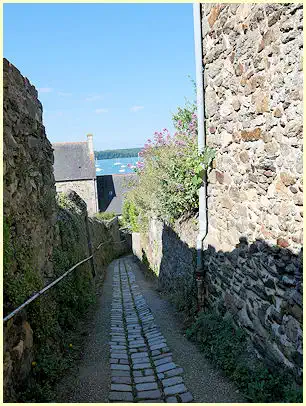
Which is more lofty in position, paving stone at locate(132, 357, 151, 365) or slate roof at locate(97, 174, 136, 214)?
slate roof at locate(97, 174, 136, 214)

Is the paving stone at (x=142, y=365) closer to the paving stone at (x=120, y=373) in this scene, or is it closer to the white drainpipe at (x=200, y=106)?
the paving stone at (x=120, y=373)

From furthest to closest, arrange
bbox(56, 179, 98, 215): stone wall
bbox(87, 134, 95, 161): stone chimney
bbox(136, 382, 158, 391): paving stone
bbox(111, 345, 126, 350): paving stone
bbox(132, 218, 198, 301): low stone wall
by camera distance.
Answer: bbox(56, 179, 98, 215): stone wall < bbox(87, 134, 95, 161): stone chimney < bbox(132, 218, 198, 301): low stone wall < bbox(111, 345, 126, 350): paving stone < bbox(136, 382, 158, 391): paving stone

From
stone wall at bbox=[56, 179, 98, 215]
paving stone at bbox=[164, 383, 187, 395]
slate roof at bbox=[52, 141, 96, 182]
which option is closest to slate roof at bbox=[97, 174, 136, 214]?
stone wall at bbox=[56, 179, 98, 215]

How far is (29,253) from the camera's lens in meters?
4.05

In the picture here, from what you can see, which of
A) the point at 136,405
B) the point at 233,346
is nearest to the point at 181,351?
the point at 233,346

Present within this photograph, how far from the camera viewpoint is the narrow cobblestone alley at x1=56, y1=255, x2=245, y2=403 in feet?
12.6

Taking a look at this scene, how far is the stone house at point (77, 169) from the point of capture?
2947cm

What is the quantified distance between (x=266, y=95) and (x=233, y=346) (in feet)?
9.33

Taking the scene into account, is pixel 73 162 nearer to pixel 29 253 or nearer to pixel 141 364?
pixel 141 364

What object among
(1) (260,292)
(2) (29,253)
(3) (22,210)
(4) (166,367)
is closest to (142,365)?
(4) (166,367)

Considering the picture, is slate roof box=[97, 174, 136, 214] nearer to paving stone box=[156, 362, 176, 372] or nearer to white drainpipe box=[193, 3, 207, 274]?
white drainpipe box=[193, 3, 207, 274]

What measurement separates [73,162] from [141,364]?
26654 millimetres

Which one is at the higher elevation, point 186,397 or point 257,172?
point 257,172

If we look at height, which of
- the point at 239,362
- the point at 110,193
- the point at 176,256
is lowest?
the point at 239,362
